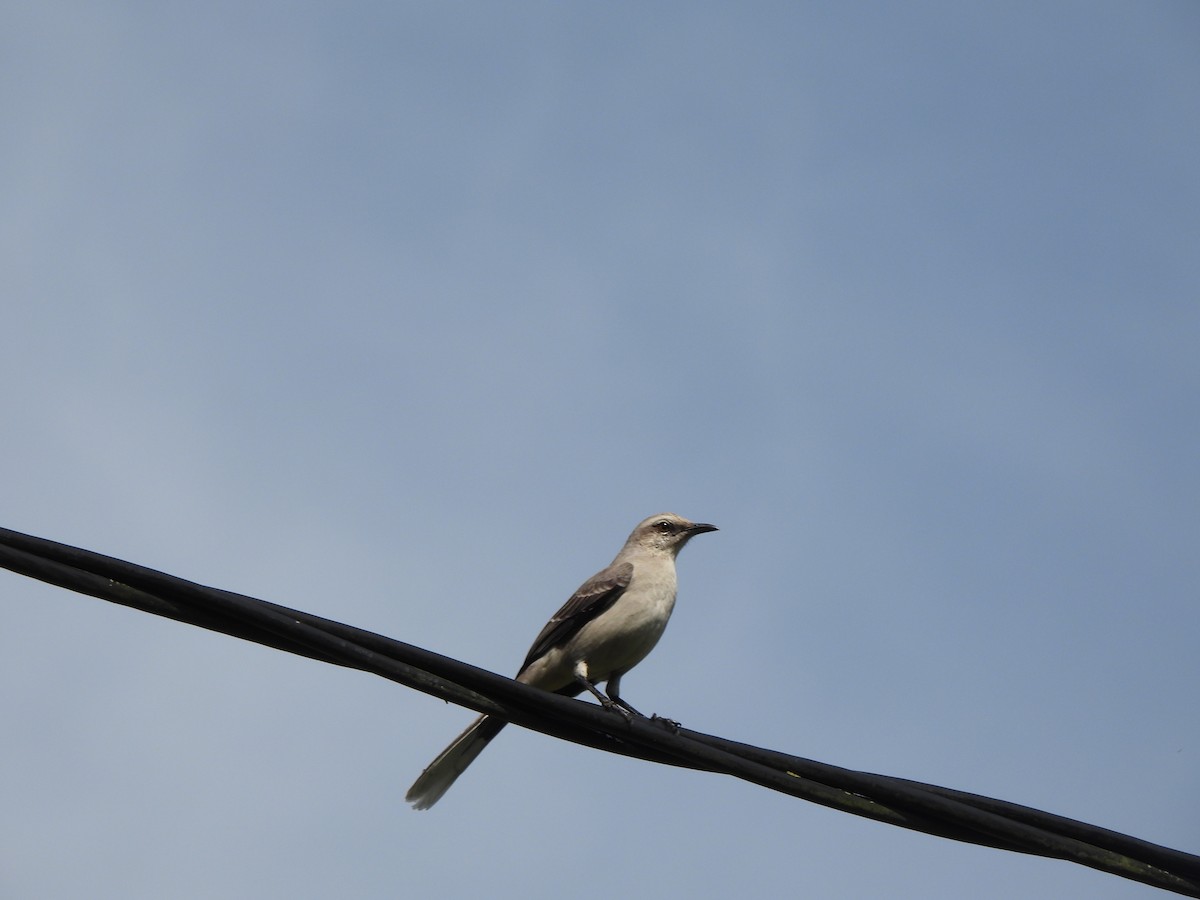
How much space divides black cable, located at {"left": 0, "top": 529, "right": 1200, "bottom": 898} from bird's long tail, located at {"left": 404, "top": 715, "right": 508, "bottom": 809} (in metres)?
3.21

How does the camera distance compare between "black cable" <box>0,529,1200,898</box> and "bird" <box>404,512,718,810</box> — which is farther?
"bird" <box>404,512,718,810</box>

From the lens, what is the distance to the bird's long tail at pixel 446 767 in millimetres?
7930

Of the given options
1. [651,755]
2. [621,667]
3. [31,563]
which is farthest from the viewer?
[621,667]

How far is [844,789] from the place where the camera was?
15.4 feet

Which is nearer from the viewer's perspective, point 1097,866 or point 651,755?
point 1097,866

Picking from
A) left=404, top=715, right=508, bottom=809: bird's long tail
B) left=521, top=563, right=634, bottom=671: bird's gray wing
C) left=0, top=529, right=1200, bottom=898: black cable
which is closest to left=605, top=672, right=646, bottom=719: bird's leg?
left=521, top=563, right=634, bottom=671: bird's gray wing

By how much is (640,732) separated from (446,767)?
3.51m

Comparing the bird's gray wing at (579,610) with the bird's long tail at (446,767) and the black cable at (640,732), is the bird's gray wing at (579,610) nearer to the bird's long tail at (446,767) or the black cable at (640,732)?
the bird's long tail at (446,767)

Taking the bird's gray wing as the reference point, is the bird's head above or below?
above

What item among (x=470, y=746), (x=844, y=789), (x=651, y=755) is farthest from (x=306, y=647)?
(x=470, y=746)

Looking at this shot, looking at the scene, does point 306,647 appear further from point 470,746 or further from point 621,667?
point 621,667

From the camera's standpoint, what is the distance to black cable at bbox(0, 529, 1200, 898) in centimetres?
435

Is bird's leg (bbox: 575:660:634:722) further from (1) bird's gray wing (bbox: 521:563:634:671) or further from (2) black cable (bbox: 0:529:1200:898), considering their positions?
(2) black cable (bbox: 0:529:1200:898)

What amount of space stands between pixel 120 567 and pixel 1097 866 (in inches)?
149
